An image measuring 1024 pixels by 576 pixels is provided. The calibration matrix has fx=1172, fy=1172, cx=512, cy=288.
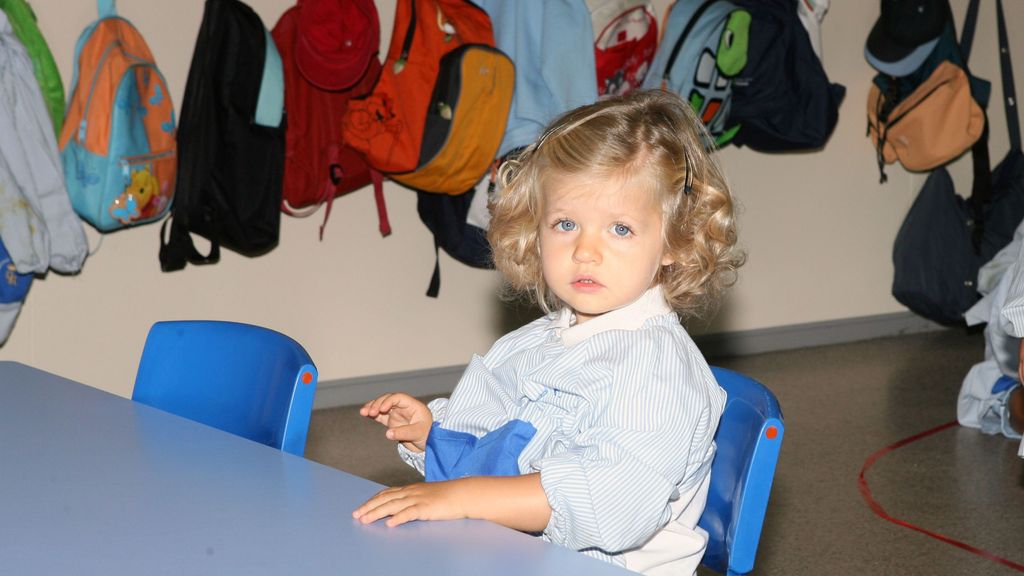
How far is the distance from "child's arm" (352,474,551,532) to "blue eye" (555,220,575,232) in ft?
1.08

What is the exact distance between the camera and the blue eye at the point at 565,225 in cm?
142

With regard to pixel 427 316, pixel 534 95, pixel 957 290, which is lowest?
pixel 957 290

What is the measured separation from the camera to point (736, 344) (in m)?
5.00

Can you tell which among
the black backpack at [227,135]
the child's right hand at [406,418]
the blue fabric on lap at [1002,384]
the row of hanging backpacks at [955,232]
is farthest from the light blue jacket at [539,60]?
the child's right hand at [406,418]

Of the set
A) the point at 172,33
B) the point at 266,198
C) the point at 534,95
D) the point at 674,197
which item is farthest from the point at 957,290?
the point at 674,197

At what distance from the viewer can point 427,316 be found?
4.24 m

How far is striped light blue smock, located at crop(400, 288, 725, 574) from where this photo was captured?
1226 mm

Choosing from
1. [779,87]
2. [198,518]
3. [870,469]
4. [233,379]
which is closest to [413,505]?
[198,518]

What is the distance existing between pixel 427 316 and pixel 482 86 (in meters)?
0.88

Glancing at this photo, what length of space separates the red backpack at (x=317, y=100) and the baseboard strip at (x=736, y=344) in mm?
635

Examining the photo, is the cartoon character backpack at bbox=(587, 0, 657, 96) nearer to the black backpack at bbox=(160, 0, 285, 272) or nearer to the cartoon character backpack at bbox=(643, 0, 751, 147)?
the cartoon character backpack at bbox=(643, 0, 751, 147)

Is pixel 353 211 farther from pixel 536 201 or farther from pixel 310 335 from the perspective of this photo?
pixel 536 201

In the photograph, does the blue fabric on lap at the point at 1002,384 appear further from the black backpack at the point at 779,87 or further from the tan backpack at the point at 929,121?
the tan backpack at the point at 929,121

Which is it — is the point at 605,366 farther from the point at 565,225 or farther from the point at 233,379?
the point at 233,379
